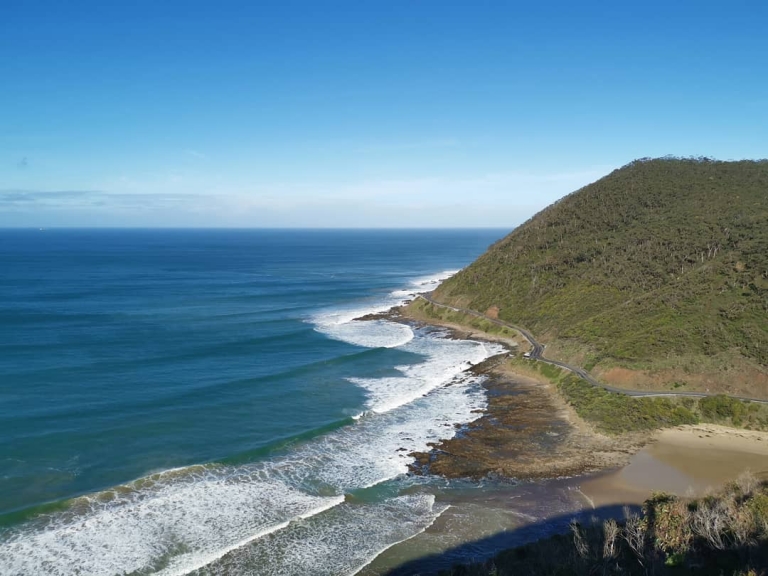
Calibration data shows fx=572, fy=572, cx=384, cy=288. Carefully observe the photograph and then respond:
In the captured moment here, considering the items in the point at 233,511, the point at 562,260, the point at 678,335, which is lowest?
the point at 233,511

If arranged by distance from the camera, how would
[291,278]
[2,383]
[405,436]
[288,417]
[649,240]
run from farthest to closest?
[291,278] → [649,240] → [2,383] → [288,417] → [405,436]

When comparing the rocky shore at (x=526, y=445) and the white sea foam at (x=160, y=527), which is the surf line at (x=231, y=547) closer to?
the white sea foam at (x=160, y=527)

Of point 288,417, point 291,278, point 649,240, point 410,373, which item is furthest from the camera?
point 291,278

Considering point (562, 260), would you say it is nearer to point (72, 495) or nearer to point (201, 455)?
point (201, 455)

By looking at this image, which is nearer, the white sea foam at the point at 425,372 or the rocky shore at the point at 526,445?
the rocky shore at the point at 526,445

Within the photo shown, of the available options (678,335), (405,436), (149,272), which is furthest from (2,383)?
(149,272)

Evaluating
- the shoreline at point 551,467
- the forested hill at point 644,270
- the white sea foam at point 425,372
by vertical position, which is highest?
the forested hill at point 644,270

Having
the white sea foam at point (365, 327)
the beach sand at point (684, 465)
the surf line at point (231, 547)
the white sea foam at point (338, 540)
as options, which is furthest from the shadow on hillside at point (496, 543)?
the white sea foam at point (365, 327)

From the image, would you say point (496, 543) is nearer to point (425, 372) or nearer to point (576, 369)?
point (576, 369)

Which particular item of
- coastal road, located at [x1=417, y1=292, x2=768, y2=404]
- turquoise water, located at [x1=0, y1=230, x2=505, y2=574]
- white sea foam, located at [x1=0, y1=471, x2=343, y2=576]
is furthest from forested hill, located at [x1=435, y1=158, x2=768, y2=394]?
white sea foam, located at [x1=0, y1=471, x2=343, y2=576]
